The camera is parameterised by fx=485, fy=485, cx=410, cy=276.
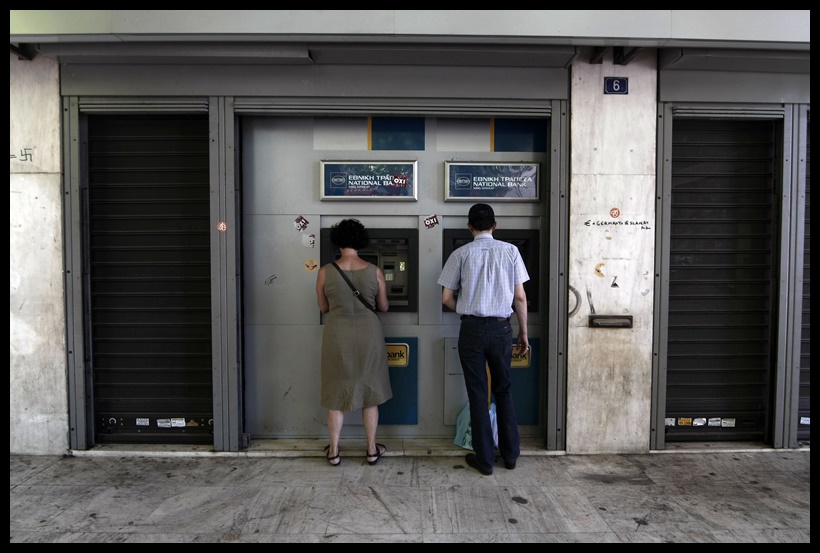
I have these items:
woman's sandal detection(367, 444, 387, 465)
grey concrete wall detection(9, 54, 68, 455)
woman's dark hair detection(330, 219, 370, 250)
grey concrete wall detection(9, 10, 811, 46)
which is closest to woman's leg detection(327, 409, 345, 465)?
woman's sandal detection(367, 444, 387, 465)

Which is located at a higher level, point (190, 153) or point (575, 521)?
point (190, 153)

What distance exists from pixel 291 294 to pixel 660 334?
9.77ft

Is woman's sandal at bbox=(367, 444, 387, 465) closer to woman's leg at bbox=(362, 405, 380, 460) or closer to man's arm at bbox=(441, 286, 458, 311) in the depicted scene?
woman's leg at bbox=(362, 405, 380, 460)

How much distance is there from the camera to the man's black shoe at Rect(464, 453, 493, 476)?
3466 millimetres

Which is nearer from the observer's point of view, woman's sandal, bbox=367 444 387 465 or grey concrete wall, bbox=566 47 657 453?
woman's sandal, bbox=367 444 387 465

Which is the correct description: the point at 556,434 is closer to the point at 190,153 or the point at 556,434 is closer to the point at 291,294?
the point at 291,294

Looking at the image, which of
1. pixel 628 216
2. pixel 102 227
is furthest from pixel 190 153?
pixel 628 216

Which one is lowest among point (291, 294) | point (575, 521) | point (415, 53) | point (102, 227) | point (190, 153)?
point (575, 521)

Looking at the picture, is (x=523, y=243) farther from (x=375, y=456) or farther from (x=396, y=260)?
(x=375, y=456)

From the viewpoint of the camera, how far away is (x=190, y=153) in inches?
153

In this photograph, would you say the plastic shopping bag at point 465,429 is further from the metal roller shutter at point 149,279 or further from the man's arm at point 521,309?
the metal roller shutter at point 149,279

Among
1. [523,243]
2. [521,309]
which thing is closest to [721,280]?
[523,243]

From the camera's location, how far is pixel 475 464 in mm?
3566

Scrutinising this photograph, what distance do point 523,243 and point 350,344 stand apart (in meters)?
1.62
